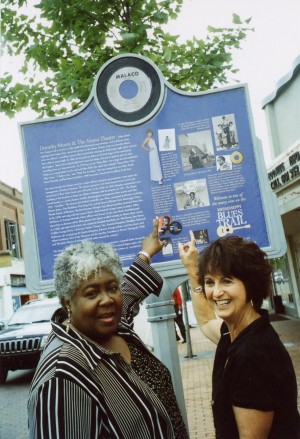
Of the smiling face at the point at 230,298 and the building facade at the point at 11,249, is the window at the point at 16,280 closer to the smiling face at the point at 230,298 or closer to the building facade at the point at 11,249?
the building facade at the point at 11,249

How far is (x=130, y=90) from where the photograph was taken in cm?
366

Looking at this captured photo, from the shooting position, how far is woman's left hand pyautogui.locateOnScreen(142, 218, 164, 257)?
3.25 metres


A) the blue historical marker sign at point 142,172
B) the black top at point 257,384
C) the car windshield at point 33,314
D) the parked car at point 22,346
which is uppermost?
the blue historical marker sign at point 142,172

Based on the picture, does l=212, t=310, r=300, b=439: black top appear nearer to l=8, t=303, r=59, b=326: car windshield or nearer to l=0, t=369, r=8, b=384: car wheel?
l=0, t=369, r=8, b=384: car wheel

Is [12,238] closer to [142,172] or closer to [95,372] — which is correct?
[142,172]

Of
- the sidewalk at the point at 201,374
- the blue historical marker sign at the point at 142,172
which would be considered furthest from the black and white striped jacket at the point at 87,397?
the sidewalk at the point at 201,374

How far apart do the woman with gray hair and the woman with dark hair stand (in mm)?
273

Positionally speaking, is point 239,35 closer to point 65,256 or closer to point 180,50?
point 180,50

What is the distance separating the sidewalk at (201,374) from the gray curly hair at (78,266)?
4.46 meters

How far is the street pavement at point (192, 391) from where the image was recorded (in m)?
6.71

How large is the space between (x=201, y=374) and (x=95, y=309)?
798cm

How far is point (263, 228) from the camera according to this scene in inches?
138

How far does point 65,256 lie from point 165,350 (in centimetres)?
147

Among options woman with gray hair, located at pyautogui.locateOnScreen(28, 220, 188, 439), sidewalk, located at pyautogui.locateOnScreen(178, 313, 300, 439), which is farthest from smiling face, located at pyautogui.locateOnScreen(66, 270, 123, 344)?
sidewalk, located at pyautogui.locateOnScreen(178, 313, 300, 439)
